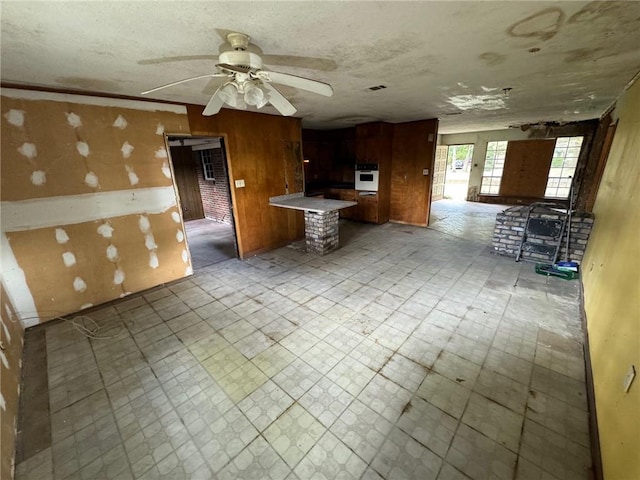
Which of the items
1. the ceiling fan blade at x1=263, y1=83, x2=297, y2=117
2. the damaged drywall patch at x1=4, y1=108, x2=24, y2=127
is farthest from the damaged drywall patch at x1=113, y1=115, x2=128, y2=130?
the ceiling fan blade at x1=263, y1=83, x2=297, y2=117

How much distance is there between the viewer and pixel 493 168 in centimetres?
908

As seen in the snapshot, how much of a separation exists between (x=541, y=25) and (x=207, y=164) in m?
7.14

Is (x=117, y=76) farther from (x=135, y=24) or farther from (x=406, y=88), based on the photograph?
(x=406, y=88)

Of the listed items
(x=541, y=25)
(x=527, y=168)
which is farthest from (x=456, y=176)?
(x=541, y=25)

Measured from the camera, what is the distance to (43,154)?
8.85 feet

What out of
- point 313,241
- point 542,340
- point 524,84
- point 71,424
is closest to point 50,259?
point 71,424

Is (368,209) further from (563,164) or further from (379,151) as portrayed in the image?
(563,164)

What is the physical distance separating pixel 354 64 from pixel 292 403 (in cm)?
288

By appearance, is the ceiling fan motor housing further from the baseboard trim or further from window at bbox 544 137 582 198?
window at bbox 544 137 582 198

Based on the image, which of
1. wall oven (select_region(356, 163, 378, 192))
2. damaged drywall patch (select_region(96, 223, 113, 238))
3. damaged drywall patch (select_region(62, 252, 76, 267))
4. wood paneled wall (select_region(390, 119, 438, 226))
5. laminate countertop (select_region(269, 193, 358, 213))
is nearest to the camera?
damaged drywall patch (select_region(62, 252, 76, 267))

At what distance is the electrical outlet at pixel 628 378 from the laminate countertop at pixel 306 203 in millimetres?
3414

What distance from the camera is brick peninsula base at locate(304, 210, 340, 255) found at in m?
4.62

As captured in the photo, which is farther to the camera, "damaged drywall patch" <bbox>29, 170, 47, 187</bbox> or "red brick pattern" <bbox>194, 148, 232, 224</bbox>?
"red brick pattern" <bbox>194, 148, 232, 224</bbox>

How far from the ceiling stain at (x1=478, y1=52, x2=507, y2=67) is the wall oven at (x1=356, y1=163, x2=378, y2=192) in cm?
398
